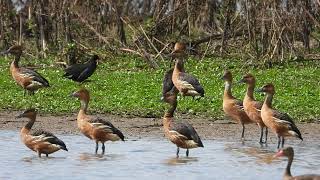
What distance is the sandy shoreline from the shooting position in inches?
602

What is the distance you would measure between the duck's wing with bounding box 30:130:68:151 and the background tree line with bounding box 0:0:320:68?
9.49 m

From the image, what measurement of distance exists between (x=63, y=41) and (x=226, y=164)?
Answer: 12871 mm

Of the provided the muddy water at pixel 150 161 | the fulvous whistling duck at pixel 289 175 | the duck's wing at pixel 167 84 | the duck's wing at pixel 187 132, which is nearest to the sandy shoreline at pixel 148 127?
the muddy water at pixel 150 161

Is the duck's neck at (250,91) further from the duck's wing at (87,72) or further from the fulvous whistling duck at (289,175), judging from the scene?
the duck's wing at (87,72)

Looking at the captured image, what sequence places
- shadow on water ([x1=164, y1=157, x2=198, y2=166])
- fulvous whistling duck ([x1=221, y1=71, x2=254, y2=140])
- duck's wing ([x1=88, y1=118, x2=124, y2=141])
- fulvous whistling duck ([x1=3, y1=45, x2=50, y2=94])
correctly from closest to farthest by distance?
shadow on water ([x1=164, y1=157, x2=198, y2=166]) → duck's wing ([x1=88, y1=118, x2=124, y2=141]) → fulvous whistling duck ([x1=221, y1=71, x2=254, y2=140]) → fulvous whistling duck ([x1=3, y1=45, x2=50, y2=94])

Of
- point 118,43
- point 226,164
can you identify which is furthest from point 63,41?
point 226,164

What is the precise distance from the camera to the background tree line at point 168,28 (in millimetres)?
22797

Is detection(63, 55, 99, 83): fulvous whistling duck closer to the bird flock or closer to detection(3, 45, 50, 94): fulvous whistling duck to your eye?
detection(3, 45, 50, 94): fulvous whistling duck

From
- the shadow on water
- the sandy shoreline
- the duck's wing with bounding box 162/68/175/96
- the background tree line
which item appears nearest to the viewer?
the shadow on water

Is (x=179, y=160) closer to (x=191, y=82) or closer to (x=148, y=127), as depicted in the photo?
(x=148, y=127)

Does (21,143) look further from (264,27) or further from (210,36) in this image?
(210,36)

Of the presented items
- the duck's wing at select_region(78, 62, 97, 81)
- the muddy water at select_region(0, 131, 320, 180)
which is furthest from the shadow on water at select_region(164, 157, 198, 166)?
the duck's wing at select_region(78, 62, 97, 81)

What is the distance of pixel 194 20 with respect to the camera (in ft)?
82.9

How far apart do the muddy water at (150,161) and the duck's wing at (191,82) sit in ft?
9.87
